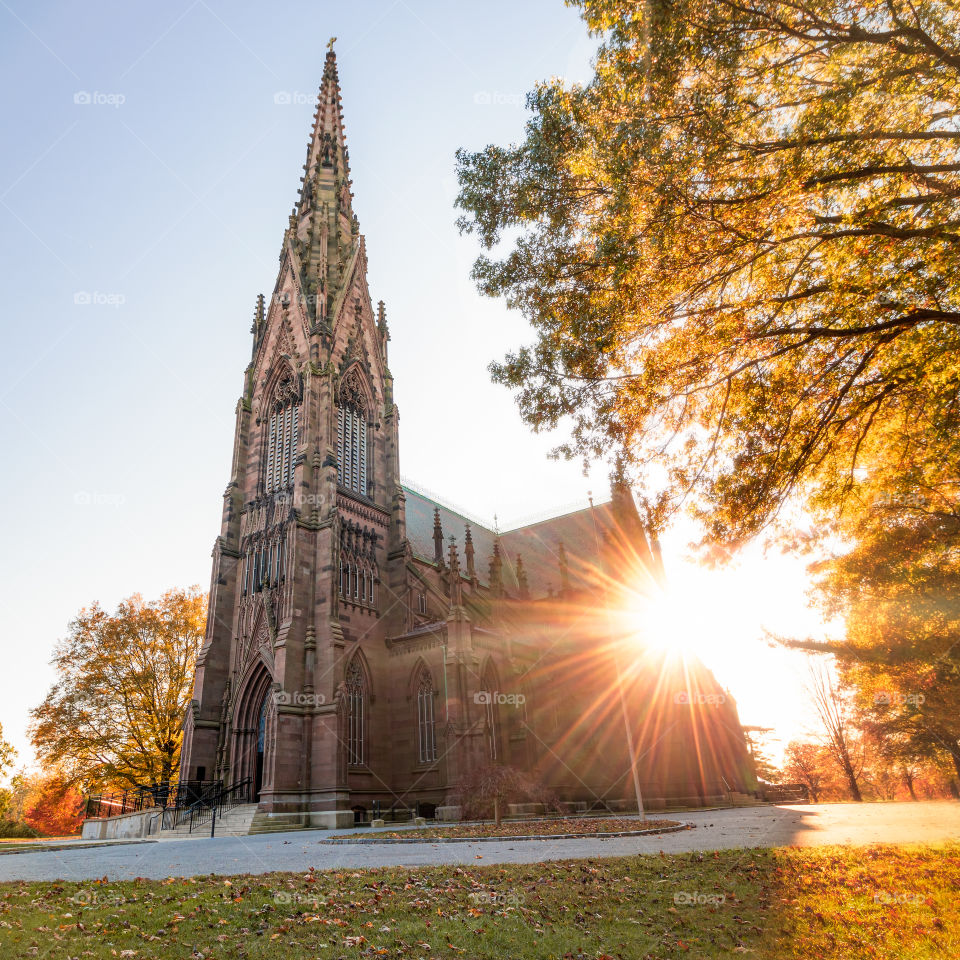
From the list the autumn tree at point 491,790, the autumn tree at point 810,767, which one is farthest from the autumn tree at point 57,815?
the autumn tree at point 810,767

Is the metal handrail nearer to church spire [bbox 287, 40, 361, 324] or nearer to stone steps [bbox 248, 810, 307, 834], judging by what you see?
stone steps [bbox 248, 810, 307, 834]

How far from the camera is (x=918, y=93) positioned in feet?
24.3

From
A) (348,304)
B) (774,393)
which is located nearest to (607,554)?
(348,304)

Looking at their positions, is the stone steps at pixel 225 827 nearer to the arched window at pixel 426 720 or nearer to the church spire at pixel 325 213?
the arched window at pixel 426 720

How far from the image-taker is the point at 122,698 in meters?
33.3

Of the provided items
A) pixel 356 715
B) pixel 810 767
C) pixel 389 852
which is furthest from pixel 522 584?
pixel 810 767

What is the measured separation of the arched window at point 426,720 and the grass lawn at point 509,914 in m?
18.6

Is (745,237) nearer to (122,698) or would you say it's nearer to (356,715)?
(356,715)

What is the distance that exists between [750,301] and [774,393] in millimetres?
1819

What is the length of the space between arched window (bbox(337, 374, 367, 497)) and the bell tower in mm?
76

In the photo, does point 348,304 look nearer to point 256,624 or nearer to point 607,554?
point 256,624

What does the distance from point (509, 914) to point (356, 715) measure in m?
21.8

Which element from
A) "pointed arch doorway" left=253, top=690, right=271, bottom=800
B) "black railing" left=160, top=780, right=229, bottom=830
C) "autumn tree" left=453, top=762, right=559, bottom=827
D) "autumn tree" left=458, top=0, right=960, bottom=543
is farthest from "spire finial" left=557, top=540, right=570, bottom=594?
"autumn tree" left=458, top=0, right=960, bottom=543

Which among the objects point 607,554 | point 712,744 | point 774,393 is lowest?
point 712,744
